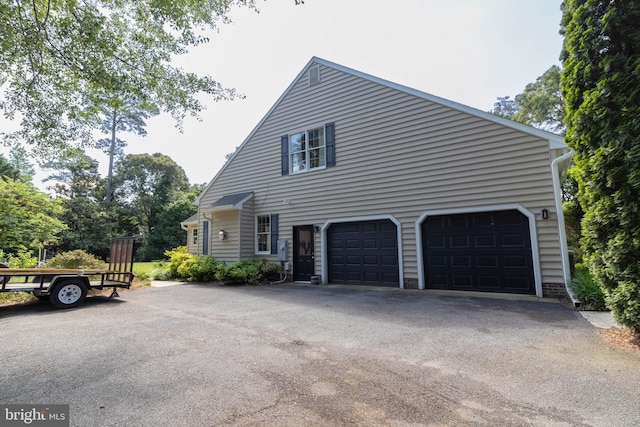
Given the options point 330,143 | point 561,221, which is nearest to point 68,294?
point 330,143

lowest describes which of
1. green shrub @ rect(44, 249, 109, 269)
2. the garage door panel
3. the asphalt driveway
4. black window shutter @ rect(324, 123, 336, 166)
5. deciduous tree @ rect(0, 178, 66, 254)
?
the asphalt driveway

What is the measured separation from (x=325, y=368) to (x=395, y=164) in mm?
6657

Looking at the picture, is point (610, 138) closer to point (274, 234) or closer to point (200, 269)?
point (274, 234)

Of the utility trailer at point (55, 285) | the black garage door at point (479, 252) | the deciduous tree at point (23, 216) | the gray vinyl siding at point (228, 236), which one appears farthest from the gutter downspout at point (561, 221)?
the deciduous tree at point (23, 216)

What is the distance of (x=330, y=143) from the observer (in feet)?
32.5

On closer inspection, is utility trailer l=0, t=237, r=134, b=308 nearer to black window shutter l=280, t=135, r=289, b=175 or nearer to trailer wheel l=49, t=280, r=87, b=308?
trailer wheel l=49, t=280, r=87, b=308

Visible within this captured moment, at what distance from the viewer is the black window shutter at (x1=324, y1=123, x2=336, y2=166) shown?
32.2ft

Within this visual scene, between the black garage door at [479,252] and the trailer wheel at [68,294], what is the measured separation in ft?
27.3

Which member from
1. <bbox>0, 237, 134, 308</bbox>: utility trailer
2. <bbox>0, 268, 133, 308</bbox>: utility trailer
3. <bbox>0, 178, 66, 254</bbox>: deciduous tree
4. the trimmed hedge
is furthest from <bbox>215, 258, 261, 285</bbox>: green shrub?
<bbox>0, 178, 66, 254</bbox>: deciduous tree

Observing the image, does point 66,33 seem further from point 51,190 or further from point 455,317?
point 51,190

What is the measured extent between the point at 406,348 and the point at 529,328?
211 centimetres

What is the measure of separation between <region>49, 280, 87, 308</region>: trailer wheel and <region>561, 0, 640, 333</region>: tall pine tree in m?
9.54

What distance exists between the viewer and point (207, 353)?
354 centimetres

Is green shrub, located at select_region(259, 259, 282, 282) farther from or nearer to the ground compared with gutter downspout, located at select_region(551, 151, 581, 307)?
nearer to the ground
